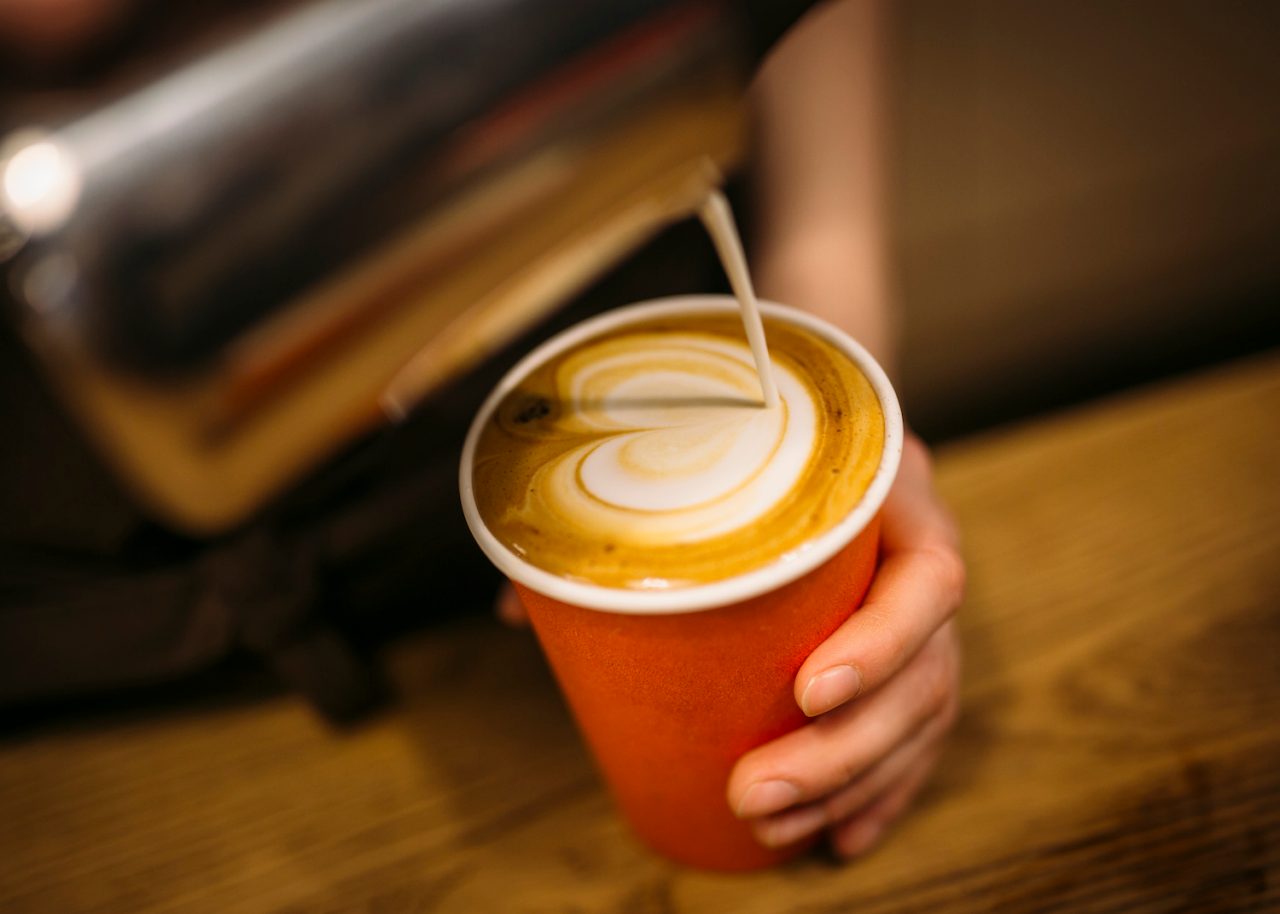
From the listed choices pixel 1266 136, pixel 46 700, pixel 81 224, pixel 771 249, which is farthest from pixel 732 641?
pixel 1266 136

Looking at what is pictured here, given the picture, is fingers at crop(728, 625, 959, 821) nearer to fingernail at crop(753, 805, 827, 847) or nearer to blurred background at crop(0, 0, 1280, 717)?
fingernail at crop(753, 805, 827, 847)

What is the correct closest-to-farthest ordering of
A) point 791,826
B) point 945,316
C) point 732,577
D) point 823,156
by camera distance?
point 732,577, point 791,826, point 823,156, point 945,316

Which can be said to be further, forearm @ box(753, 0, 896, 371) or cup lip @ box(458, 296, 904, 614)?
forearm @ box(753, 0, 896, 371)

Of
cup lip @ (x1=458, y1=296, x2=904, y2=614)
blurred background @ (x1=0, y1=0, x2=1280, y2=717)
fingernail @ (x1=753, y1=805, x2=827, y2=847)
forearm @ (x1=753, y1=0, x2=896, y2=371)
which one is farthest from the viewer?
forearm @ (x1=753, y1=0, x2=896, y2=371)

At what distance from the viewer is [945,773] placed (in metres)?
0.61

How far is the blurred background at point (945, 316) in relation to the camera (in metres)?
0.64

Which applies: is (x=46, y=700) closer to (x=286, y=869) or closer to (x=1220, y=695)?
(x=286, y=869)

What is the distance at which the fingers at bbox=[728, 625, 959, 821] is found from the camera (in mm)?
501

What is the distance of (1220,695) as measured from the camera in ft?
2.04

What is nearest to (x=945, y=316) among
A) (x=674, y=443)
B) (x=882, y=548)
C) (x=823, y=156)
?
(x=823, y=156)

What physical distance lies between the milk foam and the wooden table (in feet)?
0.92

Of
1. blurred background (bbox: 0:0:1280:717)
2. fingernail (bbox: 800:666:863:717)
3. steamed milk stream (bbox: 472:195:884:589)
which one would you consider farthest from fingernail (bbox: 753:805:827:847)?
blurred background (bbox: 0:0:1280:717)

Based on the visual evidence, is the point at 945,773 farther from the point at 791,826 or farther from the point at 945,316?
the point at 945,316

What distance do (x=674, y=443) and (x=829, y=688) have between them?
0.16 meters
